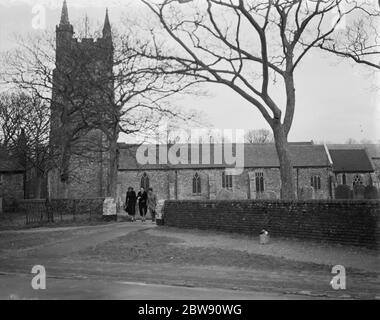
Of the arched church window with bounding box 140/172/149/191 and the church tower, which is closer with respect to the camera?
the church tower

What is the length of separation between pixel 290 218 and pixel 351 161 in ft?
170

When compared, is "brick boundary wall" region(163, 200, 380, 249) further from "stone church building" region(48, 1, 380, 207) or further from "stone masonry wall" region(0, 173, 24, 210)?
"stone church building" region(48, 1, 380, 207)

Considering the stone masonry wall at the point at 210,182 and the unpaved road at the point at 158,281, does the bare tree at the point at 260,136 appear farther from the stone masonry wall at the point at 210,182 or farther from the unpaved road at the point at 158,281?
the unpaved road at the point at 158,281

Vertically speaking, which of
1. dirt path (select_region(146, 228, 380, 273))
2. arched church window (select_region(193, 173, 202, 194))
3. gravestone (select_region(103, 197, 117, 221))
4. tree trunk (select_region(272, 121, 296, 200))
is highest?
tree trunk (select_region(272, 121, 296, 200))

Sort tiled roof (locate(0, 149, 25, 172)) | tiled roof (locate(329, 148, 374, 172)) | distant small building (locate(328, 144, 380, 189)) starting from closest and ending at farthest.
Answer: tiled roof (locate(0, 149, 25, 172)), distant small building (locate(328, 144, 380, 189)), tiled roof (locate(329, 148, 374, 172))

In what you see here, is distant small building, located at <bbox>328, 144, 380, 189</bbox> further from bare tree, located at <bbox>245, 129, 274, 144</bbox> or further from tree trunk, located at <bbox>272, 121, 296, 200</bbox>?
tree trunk, located at <bbox>272, 121, 296, 200</bbox>

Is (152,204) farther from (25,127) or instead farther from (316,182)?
(316,182)

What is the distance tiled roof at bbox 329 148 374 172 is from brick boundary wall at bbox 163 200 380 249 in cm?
4681

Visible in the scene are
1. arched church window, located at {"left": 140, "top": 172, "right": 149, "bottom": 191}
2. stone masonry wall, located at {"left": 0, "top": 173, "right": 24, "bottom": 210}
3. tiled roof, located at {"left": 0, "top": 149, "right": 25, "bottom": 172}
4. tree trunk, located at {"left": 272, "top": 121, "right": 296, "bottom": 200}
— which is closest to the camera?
tree trunk, located at {"left": 272, "top": 121, "right": 296, "bottom": 200}

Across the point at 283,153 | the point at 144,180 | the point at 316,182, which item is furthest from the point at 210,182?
the point at 283,153

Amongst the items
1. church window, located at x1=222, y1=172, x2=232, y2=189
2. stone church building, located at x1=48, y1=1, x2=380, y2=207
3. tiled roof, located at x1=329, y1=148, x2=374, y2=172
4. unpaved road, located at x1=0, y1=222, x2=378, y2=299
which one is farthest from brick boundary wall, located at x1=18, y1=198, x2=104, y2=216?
tiled roof, located at x1=329, y1=148, x2=374, y2=172

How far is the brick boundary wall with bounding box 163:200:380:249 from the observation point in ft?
38.7

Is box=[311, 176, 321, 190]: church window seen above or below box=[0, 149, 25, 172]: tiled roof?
below
